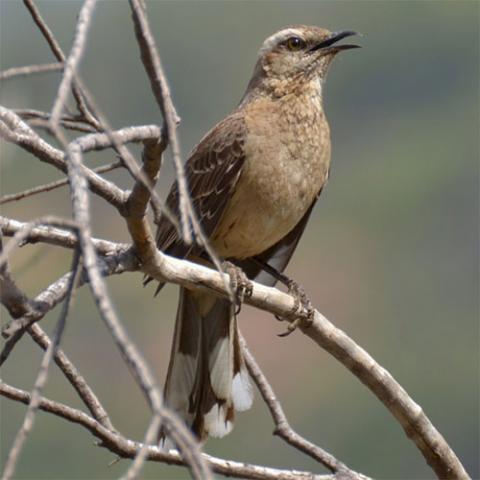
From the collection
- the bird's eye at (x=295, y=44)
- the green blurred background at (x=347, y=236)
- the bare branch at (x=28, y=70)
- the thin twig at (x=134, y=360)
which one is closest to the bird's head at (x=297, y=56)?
the bird's eye at (x=295, y=44)

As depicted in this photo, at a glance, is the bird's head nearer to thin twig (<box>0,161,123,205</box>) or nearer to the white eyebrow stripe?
the white eyebrow stripe

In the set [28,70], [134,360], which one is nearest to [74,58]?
[28,70]

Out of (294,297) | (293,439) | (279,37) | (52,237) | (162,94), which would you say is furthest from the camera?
(279,37)

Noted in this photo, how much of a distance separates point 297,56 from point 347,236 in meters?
59.6

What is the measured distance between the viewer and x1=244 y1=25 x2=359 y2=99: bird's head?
663cm

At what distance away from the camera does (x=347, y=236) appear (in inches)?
2601

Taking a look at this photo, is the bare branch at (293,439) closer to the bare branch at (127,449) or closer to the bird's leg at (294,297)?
the bare branch at (127,449)

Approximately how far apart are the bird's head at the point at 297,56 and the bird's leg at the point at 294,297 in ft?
2.72

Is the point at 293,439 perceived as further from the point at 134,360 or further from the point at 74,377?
the point at 134,360

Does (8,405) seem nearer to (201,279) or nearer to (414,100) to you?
(201,279)

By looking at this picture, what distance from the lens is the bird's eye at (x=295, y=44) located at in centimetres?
675

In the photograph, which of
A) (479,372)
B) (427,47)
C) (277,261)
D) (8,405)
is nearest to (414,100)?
(427,47)

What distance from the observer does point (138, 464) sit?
8.38 ft

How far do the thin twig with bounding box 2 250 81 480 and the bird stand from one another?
117 inches
